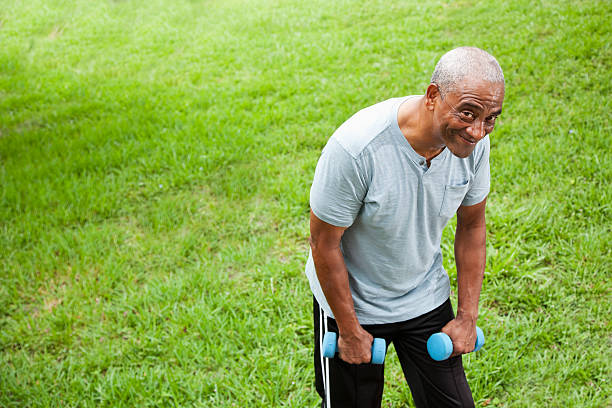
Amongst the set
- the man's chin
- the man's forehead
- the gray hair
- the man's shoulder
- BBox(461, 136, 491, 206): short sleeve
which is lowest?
BBox(461, 136, 491, 206): short sleeve

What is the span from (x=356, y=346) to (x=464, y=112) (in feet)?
2.87

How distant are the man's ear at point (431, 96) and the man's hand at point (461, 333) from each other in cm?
86

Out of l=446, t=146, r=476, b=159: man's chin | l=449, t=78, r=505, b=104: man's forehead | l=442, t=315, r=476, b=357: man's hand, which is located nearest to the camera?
l=449, t=78, r=505, b=104: man's forehead

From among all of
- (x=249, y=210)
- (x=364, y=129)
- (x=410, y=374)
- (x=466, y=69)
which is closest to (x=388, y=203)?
(x=364, y=129)

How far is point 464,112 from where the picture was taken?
1.48 meters

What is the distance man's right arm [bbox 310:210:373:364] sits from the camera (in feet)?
5.57

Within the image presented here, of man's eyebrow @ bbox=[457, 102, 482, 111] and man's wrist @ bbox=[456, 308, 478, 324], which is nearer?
man's eyebrow @ bbox=[457, 102, 482, 111]

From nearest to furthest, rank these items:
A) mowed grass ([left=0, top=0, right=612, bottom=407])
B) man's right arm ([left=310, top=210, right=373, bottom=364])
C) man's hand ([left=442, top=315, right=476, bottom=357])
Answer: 1. man's right arm ([left=310, top=210, right=373, bottom=364])
2. man's hand ([left=442, top=315, right=476, bottom=357])
3. mowed grass ([left=0, top=0, right=612, bottom=407])

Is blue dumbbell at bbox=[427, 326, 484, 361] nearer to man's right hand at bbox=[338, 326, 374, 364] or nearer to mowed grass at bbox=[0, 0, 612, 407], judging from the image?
man's right hand at bbox=[338, 326, 374, 364]

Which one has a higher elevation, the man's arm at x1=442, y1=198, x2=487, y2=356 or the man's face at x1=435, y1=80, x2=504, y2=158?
the man's face at x1=435, y1=80, x2=504, y2=158

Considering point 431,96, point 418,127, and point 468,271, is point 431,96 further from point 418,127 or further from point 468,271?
point 468,271

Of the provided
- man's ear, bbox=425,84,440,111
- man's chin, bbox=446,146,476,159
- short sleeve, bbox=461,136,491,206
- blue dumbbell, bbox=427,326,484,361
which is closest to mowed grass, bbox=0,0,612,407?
blue dumbbell, bbox=427,326,484,361

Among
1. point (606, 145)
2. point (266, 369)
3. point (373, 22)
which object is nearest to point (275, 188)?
point (266, 369)

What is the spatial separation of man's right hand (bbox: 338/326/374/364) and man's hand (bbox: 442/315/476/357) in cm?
33
